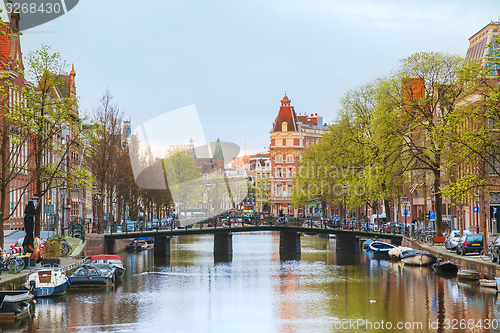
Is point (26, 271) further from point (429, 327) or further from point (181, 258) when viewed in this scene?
point (181, 258)

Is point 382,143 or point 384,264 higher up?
point 382,143

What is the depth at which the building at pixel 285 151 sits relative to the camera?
186 m

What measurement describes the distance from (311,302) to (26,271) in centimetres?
1684

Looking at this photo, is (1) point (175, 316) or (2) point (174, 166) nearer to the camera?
(1) point (175, 316)

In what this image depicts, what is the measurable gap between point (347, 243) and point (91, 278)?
42.5m

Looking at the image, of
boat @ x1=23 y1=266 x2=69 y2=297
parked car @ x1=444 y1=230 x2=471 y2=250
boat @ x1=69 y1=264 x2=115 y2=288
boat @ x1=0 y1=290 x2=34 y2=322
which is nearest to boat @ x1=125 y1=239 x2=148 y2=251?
boat @ x1=69 y1=264 x2=115 y2=288

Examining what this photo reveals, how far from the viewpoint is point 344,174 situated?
88688 millimetres

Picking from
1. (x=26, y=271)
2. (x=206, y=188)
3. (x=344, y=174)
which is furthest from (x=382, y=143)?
(x=206, y=188)

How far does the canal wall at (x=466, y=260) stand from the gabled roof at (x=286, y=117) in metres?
117

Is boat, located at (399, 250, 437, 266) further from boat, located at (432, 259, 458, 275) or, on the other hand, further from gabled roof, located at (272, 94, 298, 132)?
gabled roof, located at (272, 94, 298, 132)

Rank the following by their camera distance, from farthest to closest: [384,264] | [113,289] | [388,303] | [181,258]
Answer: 1. [181,258]
2. [384,264]
3. [113,289]
4. [388,303]

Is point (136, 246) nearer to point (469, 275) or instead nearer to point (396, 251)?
point (396, 251)

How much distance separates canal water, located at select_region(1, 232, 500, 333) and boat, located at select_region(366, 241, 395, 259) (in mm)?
10731

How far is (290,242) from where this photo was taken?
277 feet
